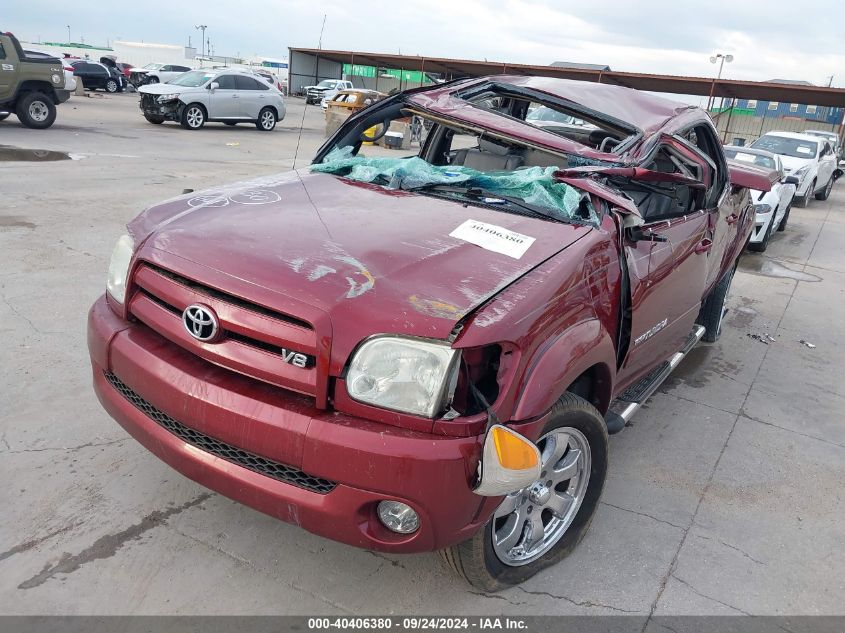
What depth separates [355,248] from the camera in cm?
229

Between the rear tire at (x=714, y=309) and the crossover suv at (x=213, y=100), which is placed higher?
the rear tire at (x=714, y=309)

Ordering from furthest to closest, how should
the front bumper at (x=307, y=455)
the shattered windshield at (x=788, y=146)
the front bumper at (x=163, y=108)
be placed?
the front bumper at (x=163, y=108) < the shattered windshield at (x=788, y=146) < the front bumper at (x=307, y=455)

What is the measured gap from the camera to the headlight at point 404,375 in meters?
1.90

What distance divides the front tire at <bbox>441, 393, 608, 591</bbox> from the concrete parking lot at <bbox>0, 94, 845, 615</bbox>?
0.10 metres

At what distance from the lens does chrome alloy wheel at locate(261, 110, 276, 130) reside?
19.9 metres

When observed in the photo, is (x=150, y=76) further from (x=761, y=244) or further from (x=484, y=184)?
(x=484, y=184)

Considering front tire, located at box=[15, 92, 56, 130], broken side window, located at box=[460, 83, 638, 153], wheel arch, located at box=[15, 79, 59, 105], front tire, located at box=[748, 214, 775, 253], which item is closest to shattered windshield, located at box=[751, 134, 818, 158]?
front tire, located at box=[748, 214, 775, 253]

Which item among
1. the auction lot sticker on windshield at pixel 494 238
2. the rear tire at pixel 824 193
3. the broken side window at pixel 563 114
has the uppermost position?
the broken side window at pixel 563 114

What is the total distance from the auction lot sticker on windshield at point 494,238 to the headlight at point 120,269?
1234mm

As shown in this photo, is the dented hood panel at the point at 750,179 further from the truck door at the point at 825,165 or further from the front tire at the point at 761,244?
the truck door at the point at 825,165

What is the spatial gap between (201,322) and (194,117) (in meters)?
17.8

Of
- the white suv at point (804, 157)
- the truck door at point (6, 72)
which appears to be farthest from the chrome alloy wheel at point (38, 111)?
the white suv at point (804, 157)

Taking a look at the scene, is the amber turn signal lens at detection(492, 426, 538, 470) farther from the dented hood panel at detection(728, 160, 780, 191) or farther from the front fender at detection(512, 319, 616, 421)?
the dented hood panel at detection(728, 160, 780, 191)

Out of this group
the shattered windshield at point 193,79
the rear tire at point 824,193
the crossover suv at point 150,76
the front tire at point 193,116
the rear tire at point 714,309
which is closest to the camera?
the rear tire at point 714,309
